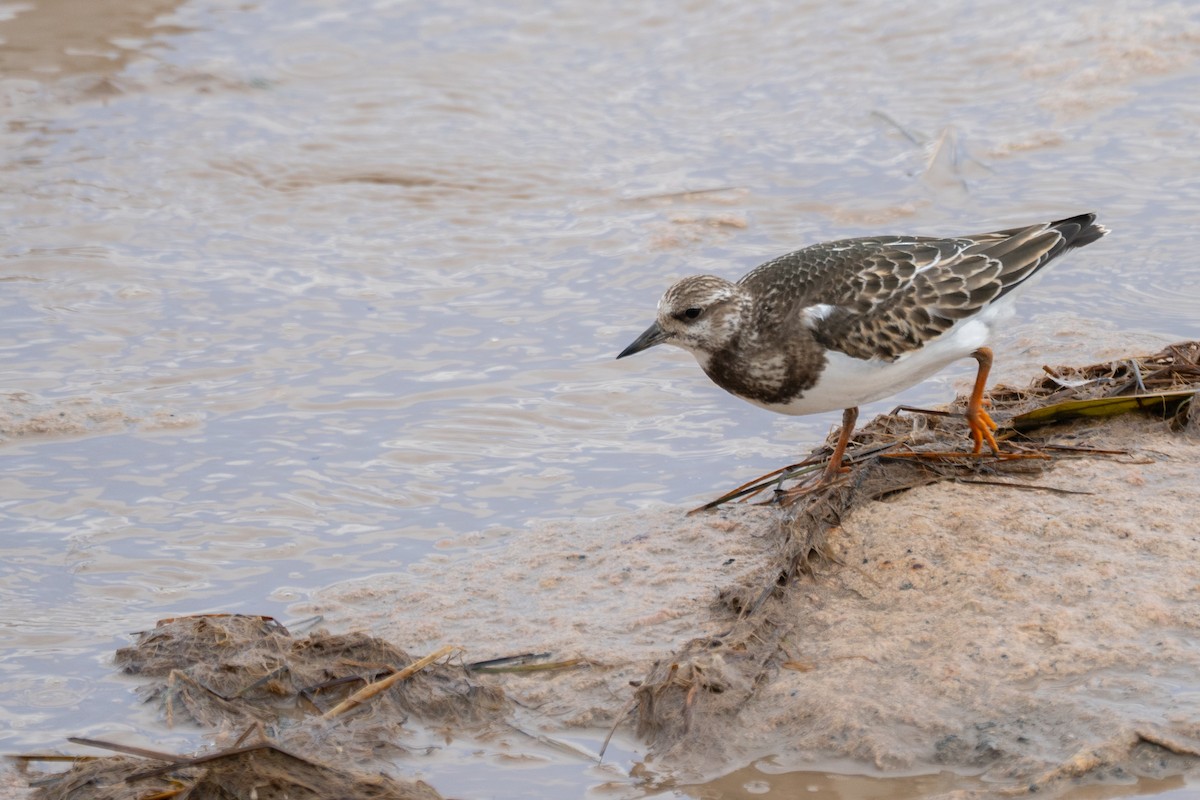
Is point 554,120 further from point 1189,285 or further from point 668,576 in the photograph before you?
point 668,576

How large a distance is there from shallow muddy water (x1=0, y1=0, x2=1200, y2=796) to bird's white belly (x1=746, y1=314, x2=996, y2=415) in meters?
0.95

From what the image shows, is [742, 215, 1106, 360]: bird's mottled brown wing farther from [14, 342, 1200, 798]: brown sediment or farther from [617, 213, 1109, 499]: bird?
[14, 342, 1200, 798]: brown sediment

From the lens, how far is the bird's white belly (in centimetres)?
480

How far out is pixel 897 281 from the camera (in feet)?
16.5

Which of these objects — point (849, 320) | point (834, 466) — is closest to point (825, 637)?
point (834, 466)

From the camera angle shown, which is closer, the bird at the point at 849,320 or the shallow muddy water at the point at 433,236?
the bird at the point at 849,320

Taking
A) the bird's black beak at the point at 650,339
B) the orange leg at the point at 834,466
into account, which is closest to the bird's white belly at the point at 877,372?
the orange leg at the point at 834,466

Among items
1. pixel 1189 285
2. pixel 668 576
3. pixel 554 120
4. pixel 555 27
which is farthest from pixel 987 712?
pixel 555 27

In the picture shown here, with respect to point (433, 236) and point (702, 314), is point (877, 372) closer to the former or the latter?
point (702, 314)

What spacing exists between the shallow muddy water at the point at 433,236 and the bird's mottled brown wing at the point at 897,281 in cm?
109

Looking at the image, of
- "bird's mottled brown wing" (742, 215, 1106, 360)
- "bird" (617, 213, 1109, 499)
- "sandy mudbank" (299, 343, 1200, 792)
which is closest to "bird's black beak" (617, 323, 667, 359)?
"bird" (617, 213, 1109, 499)

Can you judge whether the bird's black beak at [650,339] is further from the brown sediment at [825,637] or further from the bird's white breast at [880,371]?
the brown sediment at [825,637]

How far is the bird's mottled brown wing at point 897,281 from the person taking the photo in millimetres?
4867

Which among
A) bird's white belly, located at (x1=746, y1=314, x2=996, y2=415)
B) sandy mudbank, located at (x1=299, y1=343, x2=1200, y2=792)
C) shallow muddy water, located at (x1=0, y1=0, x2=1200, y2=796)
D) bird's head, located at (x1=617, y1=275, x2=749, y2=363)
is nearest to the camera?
sandy mudbank, located at (x1=299, y1=343, x2=1200, y2=792)
